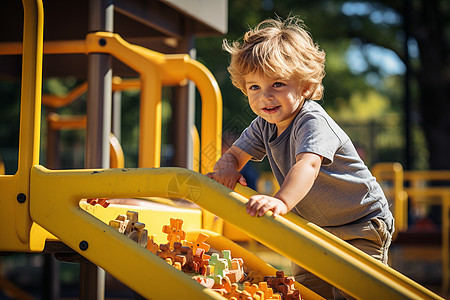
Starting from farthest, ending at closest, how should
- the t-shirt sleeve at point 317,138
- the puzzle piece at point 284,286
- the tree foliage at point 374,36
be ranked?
the tree foliage at point 374,36, the puzzle piece at point 284,286, the t-shirt sleeve at point 317,138

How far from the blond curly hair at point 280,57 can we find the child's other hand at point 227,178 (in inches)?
12.7

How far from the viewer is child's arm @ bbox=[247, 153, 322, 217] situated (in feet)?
5.28

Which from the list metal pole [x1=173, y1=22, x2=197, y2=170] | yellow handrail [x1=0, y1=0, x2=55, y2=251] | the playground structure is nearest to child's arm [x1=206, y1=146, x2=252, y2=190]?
the playground structure

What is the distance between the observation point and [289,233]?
1579 mm

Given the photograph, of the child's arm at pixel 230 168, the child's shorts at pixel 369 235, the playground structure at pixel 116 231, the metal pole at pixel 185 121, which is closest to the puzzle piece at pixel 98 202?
the playground structure at pixel 116 231

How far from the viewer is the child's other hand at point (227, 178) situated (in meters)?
2.04

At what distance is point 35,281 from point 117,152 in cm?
498

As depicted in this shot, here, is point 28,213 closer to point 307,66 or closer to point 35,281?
point 307,66

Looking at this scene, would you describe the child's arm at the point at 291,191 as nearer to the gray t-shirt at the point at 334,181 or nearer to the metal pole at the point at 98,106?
the gray t-shirt at the point at 334,181

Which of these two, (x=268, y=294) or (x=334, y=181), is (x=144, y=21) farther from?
(x=268, y=294)

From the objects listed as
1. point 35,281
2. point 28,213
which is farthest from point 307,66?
point 35,281

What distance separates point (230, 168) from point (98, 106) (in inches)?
33.7

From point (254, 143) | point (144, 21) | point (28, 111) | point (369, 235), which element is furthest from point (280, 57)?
point (144, 21)

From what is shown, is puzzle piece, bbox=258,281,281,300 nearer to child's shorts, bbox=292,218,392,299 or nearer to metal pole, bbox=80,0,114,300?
child's shorts, bbox=292,218,392,299
